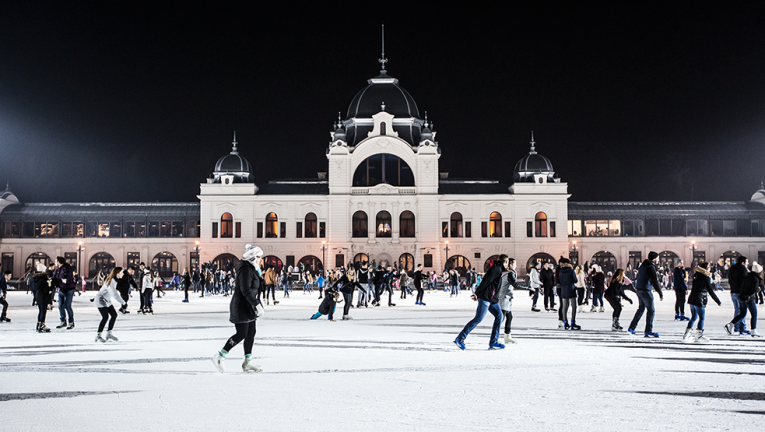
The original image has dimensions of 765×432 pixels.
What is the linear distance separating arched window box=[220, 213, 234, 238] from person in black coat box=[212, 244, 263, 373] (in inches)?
2069

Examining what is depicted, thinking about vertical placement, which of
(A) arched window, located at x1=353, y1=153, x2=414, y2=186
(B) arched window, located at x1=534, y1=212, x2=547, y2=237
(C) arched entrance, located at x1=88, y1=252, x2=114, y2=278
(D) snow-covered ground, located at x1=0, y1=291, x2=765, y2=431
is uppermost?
(A) arched window, located at x1=353, y1=153, x2=414, y2=186

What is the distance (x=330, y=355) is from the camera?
10.8 meters

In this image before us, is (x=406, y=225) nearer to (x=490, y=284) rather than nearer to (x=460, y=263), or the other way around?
(x=460, y=263)

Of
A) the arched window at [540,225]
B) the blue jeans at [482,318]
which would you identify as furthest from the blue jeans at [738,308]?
the arched window at [540,225]

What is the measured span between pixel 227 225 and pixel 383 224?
532 inches

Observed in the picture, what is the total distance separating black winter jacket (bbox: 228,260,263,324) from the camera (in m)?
8.88

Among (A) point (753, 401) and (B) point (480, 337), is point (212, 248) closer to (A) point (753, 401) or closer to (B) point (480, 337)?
(B) point (480, 337)

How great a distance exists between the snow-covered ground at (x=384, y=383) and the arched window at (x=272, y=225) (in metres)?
46.5

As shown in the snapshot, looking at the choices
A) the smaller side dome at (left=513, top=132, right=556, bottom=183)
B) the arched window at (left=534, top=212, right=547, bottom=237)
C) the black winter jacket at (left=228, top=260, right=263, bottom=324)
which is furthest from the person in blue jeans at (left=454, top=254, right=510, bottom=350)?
the smaller side dome at (left=513, top=132, right=556, bottom=183)

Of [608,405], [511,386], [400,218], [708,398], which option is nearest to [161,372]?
[511,386]

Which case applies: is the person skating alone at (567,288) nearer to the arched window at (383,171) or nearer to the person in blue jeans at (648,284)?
the person in blue jeans at (648,284)

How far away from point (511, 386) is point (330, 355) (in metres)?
3.61

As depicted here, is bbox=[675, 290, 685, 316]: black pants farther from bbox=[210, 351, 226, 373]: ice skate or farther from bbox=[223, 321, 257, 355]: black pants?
bbox=[210, 351, 226, 373]: ice skate

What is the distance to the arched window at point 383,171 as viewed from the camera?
197 ft
